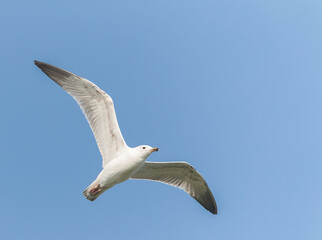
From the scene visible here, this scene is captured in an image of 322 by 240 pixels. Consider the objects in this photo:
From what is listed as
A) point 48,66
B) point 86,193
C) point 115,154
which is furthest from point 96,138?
point 48,66

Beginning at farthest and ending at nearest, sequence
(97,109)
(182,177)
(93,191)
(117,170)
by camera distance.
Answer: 1. (182,177)
2. (97,109)
3. (93,191)
4. (117,170)

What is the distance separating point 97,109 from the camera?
1193 centimetres

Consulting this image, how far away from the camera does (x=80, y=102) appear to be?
39.4ft

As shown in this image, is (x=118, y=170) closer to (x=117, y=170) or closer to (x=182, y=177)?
(x=117, y=170)

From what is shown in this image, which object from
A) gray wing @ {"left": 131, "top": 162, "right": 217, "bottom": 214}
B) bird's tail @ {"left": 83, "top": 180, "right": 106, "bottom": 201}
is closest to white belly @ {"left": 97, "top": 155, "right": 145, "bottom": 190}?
bird's tail @ {"left": 83, "top": 180, "right": 106, "bottom": 201}

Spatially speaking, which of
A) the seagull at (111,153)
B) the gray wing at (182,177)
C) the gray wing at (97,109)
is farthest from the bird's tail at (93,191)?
the gray wing at (182,177)

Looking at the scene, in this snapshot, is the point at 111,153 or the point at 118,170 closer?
the point at 118,170

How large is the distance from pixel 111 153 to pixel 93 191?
3.61ft

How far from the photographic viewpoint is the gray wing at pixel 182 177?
A: 12266 millimetres

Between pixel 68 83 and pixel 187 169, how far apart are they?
4.12 m

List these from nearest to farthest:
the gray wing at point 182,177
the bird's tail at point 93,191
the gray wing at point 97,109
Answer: the bird's tail at point 93,191, the gray wing at point 97,109, the gray wing at point 182,177

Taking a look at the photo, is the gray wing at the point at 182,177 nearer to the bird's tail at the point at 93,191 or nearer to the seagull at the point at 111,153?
the seagull at the point at 111,153

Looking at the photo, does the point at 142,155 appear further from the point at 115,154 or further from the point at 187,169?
the point at 187,169

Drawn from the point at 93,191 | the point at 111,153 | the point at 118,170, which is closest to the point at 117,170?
the point at 118,170
